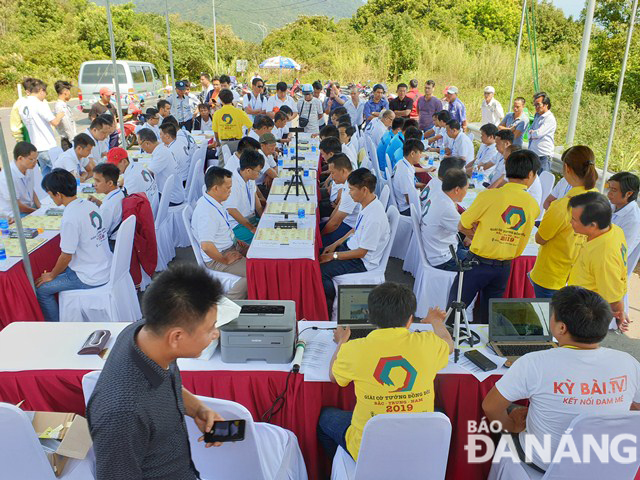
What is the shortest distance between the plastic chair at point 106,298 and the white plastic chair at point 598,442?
291cm


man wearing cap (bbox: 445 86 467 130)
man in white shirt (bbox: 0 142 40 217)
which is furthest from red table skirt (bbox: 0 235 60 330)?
man wearing cap (bbox: 445 86 467 130)

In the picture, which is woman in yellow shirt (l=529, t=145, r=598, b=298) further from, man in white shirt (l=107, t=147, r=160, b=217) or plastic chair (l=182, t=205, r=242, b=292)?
man in white shirt (l=107, t=147, r=160, b=217)

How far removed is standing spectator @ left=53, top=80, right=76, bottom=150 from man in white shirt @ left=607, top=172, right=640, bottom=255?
6.54m

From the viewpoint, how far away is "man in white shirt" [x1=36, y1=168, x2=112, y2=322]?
3307mm

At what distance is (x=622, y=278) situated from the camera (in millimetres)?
2574

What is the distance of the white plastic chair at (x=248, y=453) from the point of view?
71.4 inches

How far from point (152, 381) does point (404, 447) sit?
0.97m

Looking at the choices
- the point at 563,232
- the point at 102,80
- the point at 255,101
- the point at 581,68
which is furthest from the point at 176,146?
the point at 102,80

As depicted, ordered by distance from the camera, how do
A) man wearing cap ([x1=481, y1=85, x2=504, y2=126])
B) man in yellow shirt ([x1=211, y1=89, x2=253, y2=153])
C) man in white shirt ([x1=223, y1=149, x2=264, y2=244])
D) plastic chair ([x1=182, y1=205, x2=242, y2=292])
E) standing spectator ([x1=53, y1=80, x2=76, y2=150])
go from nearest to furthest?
plastic chair ([x1=182, y1=205, x2=242, y2=292])
man in white shirt ([x1=223, y1=149, x2=264, y2=244])
standing spectator ([x1=53, y1=80, x2=76, y2=150])
man in yellow shirt ([x1=211, y1=89, x2=253, y2=153])
man wearing cap ([x1=481, y1=85, x2=504, y2=126])

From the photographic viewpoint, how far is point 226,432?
1790mm

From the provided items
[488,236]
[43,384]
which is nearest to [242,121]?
[488,236]

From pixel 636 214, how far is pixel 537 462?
224 cm

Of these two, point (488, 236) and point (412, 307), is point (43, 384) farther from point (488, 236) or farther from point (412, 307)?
point (488, 236)

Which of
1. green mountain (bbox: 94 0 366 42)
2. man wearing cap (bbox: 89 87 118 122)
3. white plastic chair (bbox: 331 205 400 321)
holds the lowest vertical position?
white plastic chair (bbox: 331 205 400 321)
